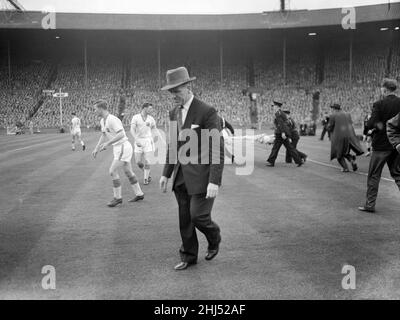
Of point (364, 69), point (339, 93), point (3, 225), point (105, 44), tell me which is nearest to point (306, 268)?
point (3, 225)

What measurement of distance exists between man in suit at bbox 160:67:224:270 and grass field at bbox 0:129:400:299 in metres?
0.54

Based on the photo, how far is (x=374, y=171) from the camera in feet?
24.5

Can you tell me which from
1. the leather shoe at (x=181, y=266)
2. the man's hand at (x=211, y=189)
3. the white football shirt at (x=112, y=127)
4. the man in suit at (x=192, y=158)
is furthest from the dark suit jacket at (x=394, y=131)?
the white football shirt at (x=112, y=127)

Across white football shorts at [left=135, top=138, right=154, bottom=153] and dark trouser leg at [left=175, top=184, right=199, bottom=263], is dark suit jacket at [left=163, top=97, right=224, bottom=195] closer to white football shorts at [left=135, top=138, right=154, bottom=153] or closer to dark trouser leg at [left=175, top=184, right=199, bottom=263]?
dark trouser leg at [left=175, top=184, right=199, bottom=263]

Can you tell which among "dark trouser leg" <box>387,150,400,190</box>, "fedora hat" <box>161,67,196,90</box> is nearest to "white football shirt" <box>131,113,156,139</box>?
"dark trouser leg" <box>387,150,400,190</box>

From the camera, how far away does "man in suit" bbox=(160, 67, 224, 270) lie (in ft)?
15.7

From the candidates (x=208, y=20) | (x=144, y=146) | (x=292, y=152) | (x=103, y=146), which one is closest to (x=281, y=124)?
(x=292, y=152)

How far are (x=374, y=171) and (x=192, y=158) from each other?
382 cm

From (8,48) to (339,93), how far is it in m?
35.0

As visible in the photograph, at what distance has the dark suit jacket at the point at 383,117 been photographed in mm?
7301

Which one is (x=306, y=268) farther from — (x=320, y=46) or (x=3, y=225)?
(x=320, y=46)

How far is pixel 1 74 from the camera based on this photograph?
50.9 metres

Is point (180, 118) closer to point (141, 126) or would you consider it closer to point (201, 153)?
point (201, 153)

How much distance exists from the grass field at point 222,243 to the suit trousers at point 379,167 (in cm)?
34
